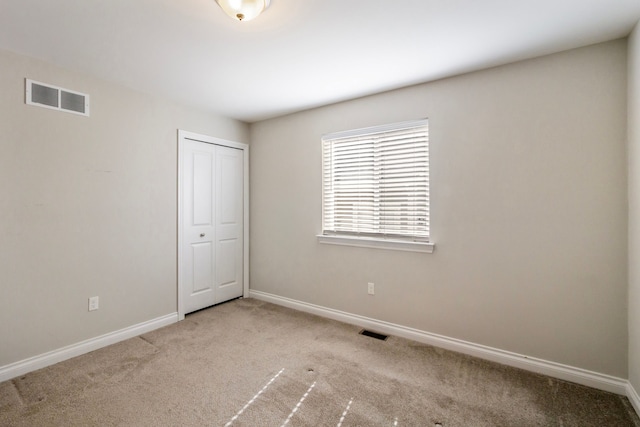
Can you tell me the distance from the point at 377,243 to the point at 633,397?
2.04 metres

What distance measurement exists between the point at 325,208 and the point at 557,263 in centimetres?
219

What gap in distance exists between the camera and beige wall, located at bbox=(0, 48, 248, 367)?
7.41 feet

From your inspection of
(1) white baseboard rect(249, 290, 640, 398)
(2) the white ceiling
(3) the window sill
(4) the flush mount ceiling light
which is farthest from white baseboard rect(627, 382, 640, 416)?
(4) the flush mount ceiling light

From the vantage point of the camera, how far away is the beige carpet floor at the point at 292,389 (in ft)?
5.94

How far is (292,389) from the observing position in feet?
6.85

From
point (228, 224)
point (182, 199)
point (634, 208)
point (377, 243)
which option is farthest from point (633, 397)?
point (182, 199)

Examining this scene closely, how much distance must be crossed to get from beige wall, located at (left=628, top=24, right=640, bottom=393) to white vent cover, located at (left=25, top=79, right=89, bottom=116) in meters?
4.17

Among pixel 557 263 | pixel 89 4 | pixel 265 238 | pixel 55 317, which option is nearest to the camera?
pixel 89 4

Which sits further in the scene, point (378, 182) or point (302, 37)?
point (378, 182)

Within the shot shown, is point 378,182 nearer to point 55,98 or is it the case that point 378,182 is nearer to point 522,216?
point 522,216

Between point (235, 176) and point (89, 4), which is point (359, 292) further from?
point (89, 4)

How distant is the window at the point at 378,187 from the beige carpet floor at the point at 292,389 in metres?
1.07

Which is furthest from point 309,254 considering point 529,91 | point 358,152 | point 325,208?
point 529,91

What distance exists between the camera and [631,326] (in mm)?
1963
